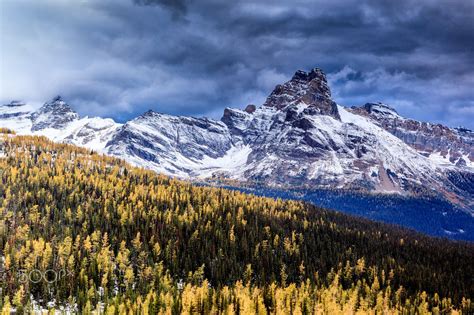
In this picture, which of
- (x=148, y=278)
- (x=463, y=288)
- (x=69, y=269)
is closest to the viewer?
(x=69, y=269)

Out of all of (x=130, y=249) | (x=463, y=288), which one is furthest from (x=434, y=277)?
(x=130, y=249)

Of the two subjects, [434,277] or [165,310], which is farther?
[434,277]

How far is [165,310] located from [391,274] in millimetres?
114386

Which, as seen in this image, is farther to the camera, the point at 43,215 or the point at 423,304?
the point at 43,215

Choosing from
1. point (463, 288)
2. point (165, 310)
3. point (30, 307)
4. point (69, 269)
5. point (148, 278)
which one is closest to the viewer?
point (30, 307)

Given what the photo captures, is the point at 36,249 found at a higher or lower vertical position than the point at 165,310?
higher

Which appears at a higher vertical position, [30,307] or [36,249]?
[36,249]

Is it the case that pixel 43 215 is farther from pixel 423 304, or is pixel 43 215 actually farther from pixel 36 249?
pixel 423 304

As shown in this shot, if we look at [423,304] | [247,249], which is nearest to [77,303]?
[247,249]

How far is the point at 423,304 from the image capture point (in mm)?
155500

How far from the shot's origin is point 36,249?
142375mm

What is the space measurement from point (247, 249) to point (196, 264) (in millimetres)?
28591

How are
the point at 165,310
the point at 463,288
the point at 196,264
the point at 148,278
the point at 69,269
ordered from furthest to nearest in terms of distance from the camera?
the point at 463,288 < the point at 196,264 < the point at 148,278 < the point at 69,269 < the point at 165,310

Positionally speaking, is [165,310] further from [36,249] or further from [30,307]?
[36,249]
